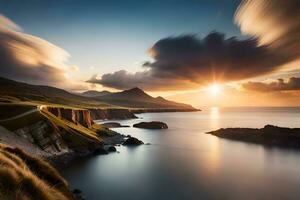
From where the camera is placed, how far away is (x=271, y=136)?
379 feet

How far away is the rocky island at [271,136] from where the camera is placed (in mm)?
108637

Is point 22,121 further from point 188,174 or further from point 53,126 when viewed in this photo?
point 188,174

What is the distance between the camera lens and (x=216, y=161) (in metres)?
78.6

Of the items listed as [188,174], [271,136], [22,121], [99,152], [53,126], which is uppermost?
[22,121]

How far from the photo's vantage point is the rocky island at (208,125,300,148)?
10864 centimetres

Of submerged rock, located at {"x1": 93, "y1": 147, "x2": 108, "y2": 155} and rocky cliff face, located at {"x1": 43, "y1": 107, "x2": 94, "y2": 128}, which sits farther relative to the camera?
rocky cliff face, located at {"x1": 43, "y1": 107, "x2": 94, "y2": 128}

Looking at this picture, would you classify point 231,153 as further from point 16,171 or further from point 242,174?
point 16,171

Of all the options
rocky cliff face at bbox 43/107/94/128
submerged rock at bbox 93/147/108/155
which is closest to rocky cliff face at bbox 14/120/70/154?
submerged rock at bbox 93/147/108/155

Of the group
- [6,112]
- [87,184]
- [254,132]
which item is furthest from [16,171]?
[254,132]

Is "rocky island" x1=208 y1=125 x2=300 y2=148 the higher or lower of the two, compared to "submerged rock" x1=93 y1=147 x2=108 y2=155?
higher

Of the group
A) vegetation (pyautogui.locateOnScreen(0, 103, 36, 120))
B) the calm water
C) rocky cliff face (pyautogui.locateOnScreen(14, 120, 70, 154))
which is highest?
vegetation (pyautogui.locateOnScreen(0, 103, 36, 120))

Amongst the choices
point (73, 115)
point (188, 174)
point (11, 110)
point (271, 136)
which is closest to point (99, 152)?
point (188, 174)

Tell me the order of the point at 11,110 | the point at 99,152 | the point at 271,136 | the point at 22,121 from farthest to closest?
the point at 271,136, the point at 11,110, the point at 99,152, the point at 22,121

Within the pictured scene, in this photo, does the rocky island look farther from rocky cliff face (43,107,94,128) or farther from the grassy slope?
the grassy slope
